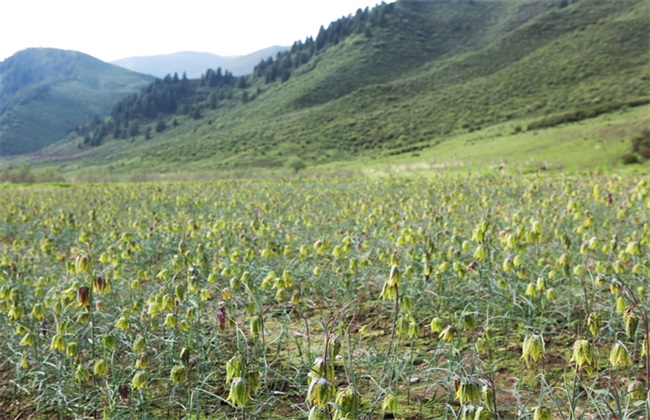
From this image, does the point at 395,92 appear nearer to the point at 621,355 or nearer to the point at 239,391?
the point at 621,355

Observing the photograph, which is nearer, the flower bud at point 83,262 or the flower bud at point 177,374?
the flower bud at point 177,374

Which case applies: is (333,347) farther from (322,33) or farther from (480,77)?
(322,33)

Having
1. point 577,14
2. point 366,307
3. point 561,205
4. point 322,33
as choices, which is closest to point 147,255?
point 366,307

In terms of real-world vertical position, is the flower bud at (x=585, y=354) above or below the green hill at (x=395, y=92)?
below

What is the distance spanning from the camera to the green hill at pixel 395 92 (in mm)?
81938

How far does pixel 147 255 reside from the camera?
23.6ft

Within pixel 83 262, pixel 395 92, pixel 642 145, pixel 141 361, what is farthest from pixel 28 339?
pixel 395 92

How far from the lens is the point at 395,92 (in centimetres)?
11794

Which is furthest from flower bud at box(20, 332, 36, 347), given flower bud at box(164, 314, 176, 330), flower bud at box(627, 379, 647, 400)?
flower bud at box(627, 379, 647, 400)

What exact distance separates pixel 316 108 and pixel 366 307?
4548 inches

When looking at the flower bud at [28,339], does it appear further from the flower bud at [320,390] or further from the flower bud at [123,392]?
the flower bud at [320,390]

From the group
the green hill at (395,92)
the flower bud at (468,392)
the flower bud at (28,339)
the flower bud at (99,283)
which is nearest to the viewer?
the flower bud at (468,392)

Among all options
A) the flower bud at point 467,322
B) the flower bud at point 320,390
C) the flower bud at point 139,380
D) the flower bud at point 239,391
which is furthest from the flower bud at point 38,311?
the flower bud at point 467,322

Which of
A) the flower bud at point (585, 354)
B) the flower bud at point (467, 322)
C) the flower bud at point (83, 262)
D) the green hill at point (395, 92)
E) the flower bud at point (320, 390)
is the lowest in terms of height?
the flower bud at point (467, 322)
